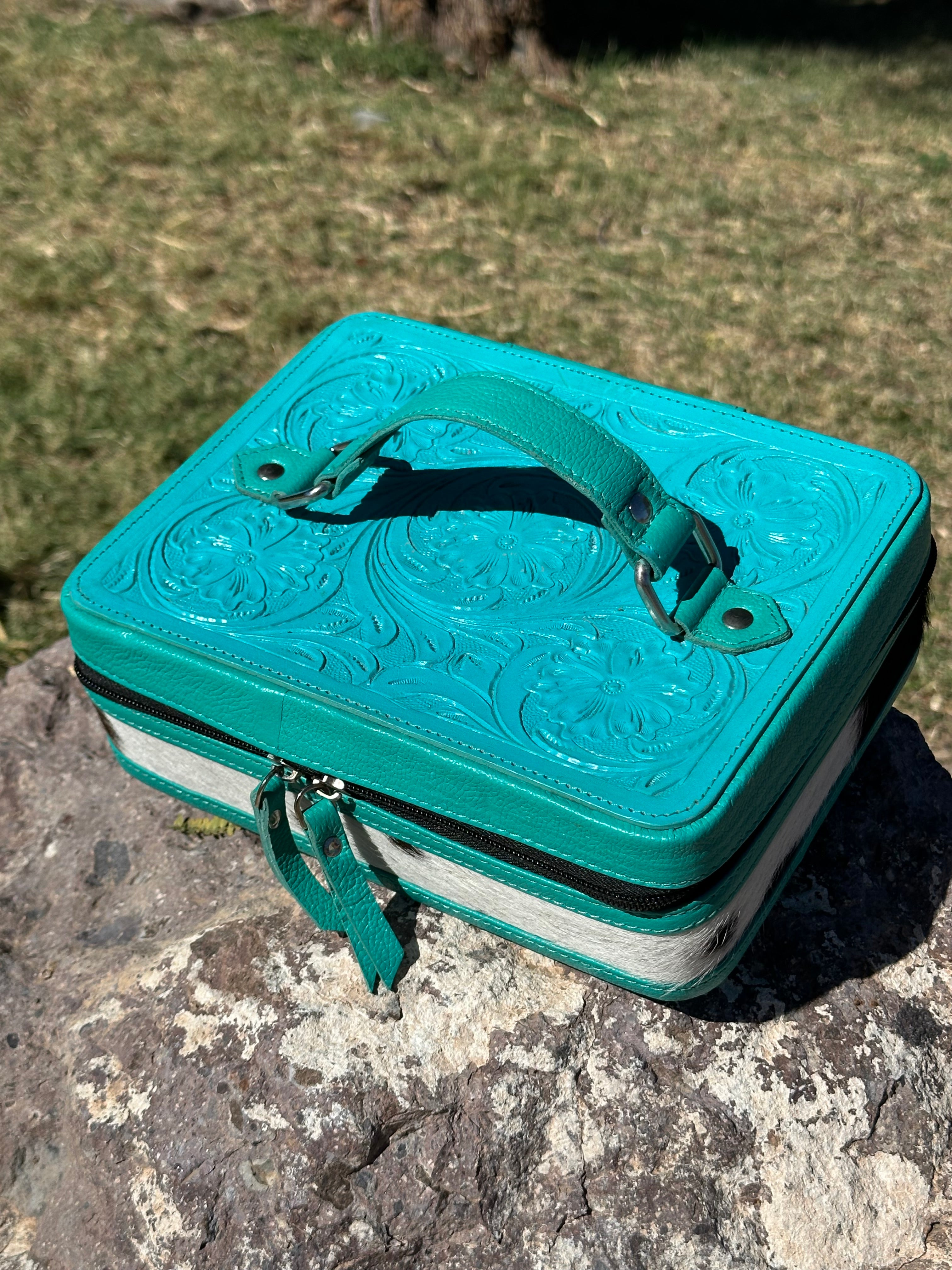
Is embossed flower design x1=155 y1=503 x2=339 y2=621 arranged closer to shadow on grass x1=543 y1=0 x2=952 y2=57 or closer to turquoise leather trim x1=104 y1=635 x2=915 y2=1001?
turquoise leather trim x1=104 y1=635 x2=915 y2=1001

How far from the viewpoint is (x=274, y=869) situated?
186cm

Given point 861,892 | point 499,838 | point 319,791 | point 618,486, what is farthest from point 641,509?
point 861,892

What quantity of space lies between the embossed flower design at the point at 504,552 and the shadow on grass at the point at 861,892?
0.71 meters

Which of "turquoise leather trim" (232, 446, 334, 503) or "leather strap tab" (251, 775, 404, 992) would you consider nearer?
"leather strap tab" (251, 775, 404, 992)

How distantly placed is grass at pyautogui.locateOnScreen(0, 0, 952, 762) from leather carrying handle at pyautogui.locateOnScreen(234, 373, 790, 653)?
1.51 metres

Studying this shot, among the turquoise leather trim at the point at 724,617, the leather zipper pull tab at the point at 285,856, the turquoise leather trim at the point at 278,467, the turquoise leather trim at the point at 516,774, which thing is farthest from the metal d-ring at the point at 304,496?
the turquoise leather trim at the point at 724,617

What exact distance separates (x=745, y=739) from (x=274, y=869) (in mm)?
710

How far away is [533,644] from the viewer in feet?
5.93

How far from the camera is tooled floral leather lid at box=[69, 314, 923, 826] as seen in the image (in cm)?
169

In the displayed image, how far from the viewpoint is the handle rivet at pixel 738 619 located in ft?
5.87

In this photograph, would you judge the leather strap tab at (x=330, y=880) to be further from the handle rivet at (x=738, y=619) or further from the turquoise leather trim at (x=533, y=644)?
the handle rivet at (x=738, y=619)

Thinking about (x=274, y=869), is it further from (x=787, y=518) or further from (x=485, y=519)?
(x=787, y=518)

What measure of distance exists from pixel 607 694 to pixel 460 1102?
0.66m

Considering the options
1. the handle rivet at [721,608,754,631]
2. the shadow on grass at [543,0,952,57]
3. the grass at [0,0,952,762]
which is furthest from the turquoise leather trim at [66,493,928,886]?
the shadow on grass at [543,0,952,57]
